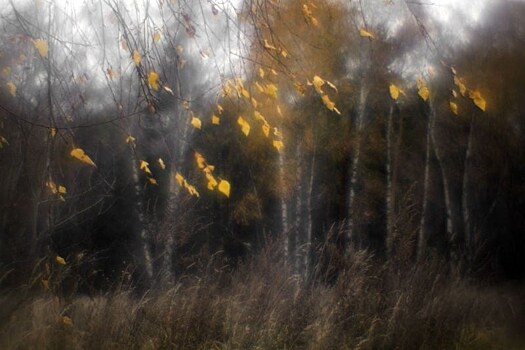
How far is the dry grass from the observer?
4.73 metres

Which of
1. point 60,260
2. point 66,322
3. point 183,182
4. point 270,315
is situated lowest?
point 270,315

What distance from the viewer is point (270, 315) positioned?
5.34 metres

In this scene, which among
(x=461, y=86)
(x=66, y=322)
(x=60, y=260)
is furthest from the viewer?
(x=60, y=260)

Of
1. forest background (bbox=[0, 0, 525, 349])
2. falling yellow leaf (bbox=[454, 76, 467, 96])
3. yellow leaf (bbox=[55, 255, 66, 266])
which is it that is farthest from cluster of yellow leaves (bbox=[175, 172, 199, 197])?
falling yellow leaf (bbox=[454, 76, 467, 96])

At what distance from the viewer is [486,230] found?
653 inches

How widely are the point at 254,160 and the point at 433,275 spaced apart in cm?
1079

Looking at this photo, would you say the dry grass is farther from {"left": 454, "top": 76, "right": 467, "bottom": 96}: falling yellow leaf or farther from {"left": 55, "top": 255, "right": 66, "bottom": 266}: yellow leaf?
{"left": 454, "top": 76, "right": 467, "bottom": 96}: falling yellow leaf

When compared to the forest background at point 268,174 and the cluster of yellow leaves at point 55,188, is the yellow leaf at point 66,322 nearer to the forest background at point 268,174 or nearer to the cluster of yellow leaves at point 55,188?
the forest background at point 268,174

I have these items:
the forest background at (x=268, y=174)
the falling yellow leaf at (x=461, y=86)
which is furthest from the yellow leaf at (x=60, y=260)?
the falling yellow leaf at (x=461, y=86)

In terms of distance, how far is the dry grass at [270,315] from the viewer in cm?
473

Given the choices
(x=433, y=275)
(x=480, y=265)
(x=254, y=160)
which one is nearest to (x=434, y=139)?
(x=254, y=160)

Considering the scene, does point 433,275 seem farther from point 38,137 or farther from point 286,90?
point 286,90

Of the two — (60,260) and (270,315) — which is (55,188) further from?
(270,315)

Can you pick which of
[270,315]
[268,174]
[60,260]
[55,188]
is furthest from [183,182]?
[268,174]
